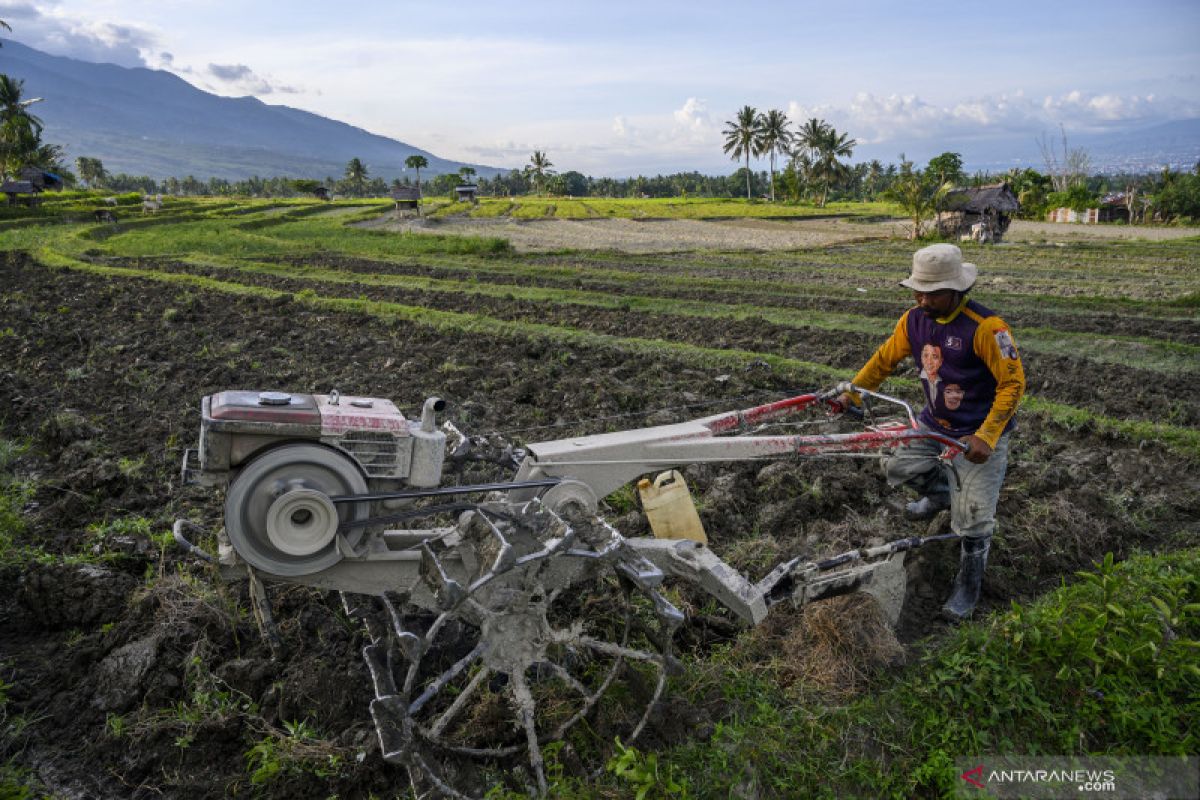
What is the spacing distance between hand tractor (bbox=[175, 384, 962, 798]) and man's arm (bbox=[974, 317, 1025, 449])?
0.94m

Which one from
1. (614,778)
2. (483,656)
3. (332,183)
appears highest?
(332,183)

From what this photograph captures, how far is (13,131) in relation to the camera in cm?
5344

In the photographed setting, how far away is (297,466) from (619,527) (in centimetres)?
260

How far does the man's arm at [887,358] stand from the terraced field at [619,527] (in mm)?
1037

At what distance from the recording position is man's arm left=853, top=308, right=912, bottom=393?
495 centimetres

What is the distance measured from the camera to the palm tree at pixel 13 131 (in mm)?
53500

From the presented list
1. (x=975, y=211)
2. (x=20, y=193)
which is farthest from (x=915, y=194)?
(x=20, y=193)

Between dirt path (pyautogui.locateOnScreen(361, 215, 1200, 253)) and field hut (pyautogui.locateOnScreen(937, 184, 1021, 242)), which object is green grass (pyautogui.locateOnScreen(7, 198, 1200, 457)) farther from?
field hut (pyautogui.locateOnScreen(937, 184, 1021, 242))

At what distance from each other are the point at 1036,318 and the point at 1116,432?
7.95 metres

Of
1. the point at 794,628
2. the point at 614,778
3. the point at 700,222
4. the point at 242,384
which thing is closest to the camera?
the point at 614,778

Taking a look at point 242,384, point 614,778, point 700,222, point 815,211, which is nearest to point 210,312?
point 242,384

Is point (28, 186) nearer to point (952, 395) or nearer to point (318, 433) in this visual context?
point (318, 433)

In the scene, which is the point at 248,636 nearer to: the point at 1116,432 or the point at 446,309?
the point at 1116,432

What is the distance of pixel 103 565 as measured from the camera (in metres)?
5.06
